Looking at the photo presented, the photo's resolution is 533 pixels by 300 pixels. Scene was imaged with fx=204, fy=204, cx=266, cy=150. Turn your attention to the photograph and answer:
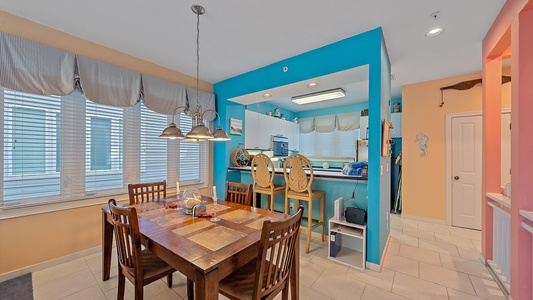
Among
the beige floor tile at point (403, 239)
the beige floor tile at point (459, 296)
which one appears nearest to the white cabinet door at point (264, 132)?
the beige floor tile at point (403, 239)

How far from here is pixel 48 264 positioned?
231 centimetres

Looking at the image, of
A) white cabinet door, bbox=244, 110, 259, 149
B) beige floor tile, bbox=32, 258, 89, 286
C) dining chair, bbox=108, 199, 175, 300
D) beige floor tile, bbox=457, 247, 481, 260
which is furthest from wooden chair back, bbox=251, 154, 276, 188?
beige floor tile, bbox=457, 247, 481, 260

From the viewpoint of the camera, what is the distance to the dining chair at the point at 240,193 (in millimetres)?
2443

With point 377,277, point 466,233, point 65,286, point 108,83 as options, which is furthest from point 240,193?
point 466,233

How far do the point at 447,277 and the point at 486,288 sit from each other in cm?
29

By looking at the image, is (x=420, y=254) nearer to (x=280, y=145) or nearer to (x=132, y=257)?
(x=132, y=257)

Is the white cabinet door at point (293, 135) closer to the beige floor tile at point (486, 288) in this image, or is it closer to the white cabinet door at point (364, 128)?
the white cabinet door at point (364, 128)

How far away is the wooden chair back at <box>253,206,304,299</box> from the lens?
1124 millimetres

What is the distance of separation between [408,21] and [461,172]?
3.00 metres

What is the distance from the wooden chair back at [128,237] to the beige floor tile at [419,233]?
3783mm

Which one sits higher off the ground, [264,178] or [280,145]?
[280,145]

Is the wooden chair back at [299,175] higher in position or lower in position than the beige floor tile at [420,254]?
higher

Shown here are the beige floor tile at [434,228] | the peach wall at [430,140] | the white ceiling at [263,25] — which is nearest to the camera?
the white ceiling at [263,25]

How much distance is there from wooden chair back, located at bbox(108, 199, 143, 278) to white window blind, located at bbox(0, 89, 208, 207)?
1.60 m
